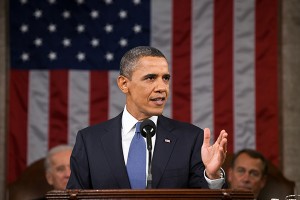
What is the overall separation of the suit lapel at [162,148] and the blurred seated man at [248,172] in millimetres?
2955

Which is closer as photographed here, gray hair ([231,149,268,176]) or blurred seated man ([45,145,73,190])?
blurred seated man ([45,145,73,190])

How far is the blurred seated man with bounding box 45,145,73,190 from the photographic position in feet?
22.8

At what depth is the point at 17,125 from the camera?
7832mm

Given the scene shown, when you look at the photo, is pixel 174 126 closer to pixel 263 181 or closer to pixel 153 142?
pixel 153 142

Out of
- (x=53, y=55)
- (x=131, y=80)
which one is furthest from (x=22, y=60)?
(x=131, y=80)

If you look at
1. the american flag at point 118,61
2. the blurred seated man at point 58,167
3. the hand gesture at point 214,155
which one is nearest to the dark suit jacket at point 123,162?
the hand gesture at point 214,155

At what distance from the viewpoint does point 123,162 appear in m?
4.11

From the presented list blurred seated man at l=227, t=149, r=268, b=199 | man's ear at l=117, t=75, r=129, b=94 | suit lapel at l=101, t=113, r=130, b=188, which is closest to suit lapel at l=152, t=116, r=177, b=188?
suit lapel at l=101, t=113, r=130, b=188

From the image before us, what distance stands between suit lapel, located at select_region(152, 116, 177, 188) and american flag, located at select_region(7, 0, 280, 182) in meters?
3.66

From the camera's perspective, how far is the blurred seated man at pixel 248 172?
23.2 ft

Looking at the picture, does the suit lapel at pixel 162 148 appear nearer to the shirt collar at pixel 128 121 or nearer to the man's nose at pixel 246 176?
the shirt collar at pixel 128 121

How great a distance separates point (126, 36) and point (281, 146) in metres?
2.01

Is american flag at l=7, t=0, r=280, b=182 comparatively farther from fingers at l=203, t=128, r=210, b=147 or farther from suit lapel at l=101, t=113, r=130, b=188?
fingers at l=203, t=128, r=210, b=147

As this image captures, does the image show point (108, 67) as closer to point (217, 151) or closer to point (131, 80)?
point (131, 80)
